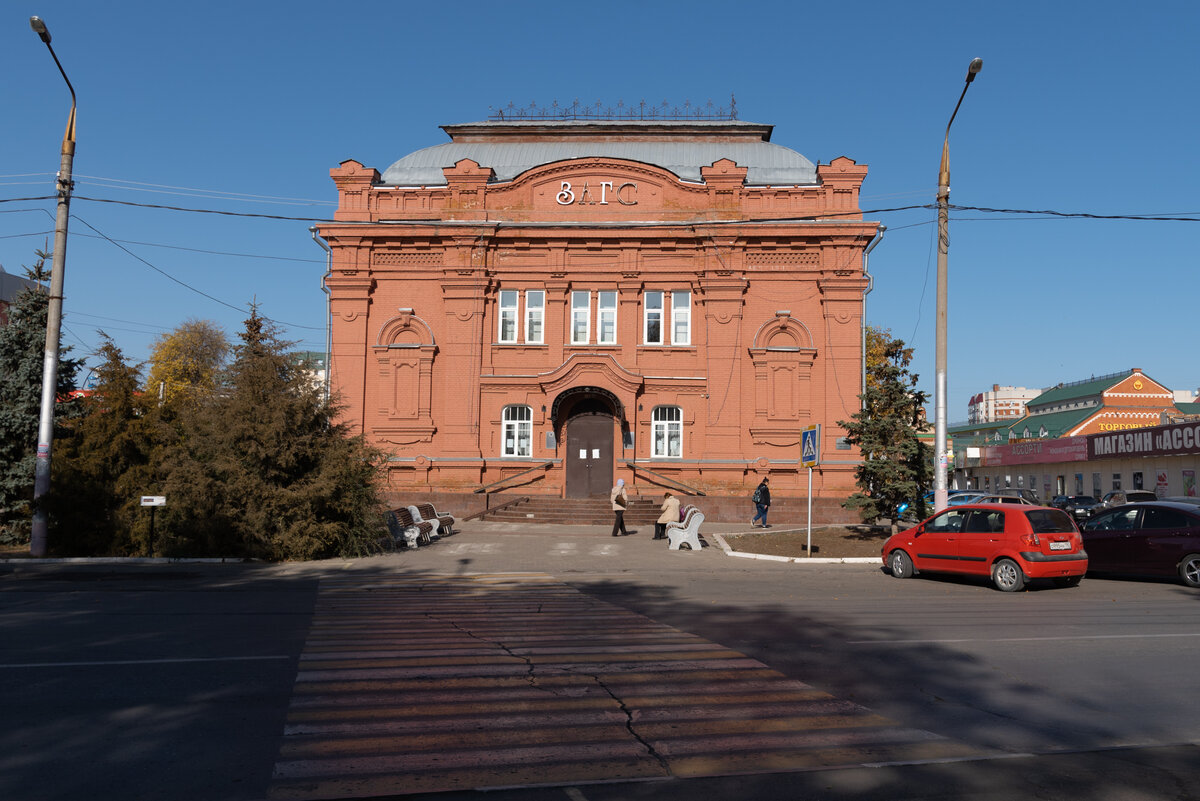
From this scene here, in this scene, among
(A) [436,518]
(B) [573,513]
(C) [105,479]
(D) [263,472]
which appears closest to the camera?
(D) [263,472]

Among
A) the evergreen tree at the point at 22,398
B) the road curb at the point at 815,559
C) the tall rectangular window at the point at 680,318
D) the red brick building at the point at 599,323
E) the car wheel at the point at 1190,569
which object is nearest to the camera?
the car wheel at the point at 1190,569

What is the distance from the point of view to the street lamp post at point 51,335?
18.0 meters

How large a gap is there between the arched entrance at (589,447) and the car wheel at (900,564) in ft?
50.9

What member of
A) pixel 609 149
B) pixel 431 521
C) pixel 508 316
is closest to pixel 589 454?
pixel 508 316

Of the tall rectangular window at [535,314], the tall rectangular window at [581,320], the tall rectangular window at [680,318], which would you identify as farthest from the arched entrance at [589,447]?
the tall rectangular window at [680,318]

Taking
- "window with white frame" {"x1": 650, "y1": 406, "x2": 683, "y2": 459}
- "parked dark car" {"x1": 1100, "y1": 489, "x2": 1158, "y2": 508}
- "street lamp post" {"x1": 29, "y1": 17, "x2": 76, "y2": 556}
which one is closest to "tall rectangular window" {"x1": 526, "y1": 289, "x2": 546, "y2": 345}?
"window with white frame" {"x1": 650, "y1": 406, "x2": 683, "y2": 459}

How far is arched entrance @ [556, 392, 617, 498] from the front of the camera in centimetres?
3244

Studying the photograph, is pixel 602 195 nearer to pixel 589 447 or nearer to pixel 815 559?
pixel 589 447

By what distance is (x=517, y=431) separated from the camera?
32906 mm

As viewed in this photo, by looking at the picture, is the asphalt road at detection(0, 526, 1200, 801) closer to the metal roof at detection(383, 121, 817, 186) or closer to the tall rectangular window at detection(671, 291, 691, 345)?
the tall rectangular window at detection(671, 291, 691, 345)

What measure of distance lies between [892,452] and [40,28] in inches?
833

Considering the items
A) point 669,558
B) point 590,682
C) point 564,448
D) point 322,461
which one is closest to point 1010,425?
point 564,448

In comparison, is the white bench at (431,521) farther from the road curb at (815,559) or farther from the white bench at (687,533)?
the road curb at (815,559)

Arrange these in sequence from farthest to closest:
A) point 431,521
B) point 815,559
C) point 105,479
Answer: point 431,521 → point 815,559 → point 105,479
